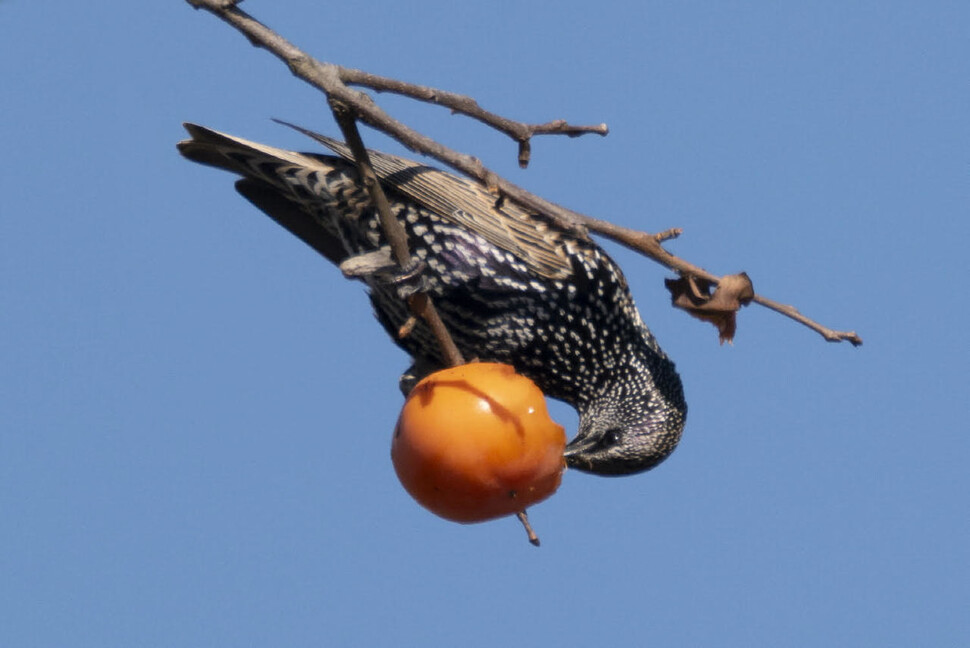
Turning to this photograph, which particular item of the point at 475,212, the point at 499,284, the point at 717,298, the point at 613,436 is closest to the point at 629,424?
the point at 613,436

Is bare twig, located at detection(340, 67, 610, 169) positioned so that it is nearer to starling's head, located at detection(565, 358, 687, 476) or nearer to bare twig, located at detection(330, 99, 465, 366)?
bare twig, located at detection(330, 99, 465, 366)

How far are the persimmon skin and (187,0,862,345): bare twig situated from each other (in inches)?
17.2

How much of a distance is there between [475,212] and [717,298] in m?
1.35

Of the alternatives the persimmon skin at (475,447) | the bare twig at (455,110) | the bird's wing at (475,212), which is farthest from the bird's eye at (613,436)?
the persimmon skin at (475,447)

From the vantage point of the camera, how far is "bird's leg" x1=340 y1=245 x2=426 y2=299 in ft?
10.3

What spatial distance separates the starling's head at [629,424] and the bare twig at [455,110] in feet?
4.75

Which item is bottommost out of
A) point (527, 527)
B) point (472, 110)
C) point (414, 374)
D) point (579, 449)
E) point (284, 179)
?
point (527, 527)

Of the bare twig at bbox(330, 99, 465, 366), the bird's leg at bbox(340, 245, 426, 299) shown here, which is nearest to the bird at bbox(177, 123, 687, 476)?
the bird's leg at bbox(340, 245, 426, 299)

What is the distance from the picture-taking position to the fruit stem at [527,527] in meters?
2.99

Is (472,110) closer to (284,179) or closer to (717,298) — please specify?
(717,298)

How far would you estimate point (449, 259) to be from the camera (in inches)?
163

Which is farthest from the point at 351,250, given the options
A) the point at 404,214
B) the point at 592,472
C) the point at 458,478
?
the point at 458,478

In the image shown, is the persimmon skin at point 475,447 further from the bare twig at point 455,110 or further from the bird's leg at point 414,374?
the bird's leg at point 414,374

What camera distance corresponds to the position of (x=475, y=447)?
8.94ft
